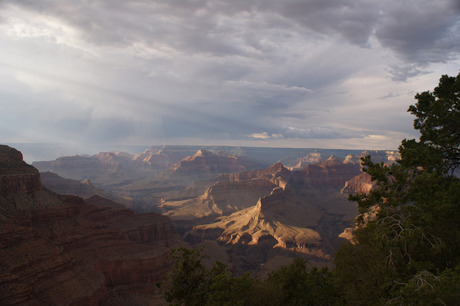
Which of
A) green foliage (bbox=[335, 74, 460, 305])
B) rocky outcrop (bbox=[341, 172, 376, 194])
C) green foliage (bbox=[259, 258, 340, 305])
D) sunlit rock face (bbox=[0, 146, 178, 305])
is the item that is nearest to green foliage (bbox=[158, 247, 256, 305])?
green foliage (bbox=[259, 258, 340, 305])

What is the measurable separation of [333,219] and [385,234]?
420 feet

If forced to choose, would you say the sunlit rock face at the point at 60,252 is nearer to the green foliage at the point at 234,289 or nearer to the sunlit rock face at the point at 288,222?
the green foliage at the point at 234,289

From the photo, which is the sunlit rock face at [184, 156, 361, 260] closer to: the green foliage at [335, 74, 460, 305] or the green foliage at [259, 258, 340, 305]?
the green foliage at [259, 258, 340, 305]

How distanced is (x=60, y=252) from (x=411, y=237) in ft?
165

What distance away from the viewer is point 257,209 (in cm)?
11481

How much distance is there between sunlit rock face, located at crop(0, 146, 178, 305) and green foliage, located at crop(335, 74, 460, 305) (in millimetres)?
41619

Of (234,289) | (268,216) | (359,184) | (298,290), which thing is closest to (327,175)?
(359,184)

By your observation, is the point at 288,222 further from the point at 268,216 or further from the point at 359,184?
the point at 359,184

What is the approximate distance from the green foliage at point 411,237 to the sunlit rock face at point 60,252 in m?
41.6

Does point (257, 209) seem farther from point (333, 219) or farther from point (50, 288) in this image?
point (50, 288)

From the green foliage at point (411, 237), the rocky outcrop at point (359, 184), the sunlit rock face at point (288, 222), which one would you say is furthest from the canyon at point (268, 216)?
the green foliage at point (411, 237)

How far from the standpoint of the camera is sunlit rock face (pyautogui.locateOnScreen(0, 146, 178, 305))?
124 feet

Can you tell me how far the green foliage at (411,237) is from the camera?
1316 centimetres

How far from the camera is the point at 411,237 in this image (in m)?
14.2
